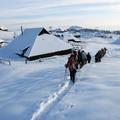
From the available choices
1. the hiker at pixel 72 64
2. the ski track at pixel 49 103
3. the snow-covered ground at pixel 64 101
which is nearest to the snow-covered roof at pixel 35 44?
the hiker at pixel 72 64

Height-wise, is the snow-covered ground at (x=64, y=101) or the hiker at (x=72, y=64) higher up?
the hiker at (x=72, y=64)

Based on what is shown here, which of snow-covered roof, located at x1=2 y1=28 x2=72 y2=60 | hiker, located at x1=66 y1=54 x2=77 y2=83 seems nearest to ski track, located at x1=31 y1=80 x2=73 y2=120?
hiker, located at x1=66 y1=54 x2=77 y2=83

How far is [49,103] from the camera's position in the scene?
12.3 meters

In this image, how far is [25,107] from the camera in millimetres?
11711

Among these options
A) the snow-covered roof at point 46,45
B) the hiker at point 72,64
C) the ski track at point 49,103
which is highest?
the hiker at point 72,64

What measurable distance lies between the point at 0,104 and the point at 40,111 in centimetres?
229

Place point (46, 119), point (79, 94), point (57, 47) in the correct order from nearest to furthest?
point (46, 119) < point (79, 94) < point (57, 47)

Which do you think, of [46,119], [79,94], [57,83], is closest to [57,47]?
[57,83]

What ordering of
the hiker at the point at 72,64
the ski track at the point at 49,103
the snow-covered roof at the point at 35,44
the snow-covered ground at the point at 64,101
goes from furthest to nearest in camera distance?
the snow-covered roof at the point at 35,44, the hiker at the point at 72,64, the ski track at the point at 49,103, the snow-covered ground at the point at 64,101

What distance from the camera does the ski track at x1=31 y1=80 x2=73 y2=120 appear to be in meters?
10.9

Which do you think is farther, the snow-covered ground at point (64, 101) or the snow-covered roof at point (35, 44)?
the snow-covered roof at point (35, 44)

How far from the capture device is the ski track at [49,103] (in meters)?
10.9

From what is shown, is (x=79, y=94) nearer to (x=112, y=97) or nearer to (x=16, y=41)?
(x=112, y=97)

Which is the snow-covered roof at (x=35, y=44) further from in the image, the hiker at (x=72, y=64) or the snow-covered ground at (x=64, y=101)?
the snow-covered ground at (x=64, y=101)
